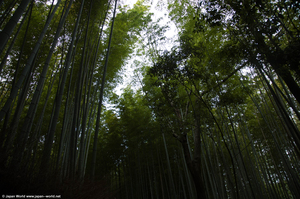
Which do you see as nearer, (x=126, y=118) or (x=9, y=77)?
(x=9, y=77)

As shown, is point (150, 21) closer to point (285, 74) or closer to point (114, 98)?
point (114, 98)

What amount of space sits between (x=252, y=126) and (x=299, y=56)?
5157 mm

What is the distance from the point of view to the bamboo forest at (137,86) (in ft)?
6.23

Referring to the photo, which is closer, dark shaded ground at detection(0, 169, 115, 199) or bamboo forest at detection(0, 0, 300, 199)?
dark shaded ground at detection(0, 169, 115, 199)

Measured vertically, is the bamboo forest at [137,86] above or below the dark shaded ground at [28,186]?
above

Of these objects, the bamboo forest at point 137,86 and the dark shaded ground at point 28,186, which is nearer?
the dark shaded ground at point 28,186

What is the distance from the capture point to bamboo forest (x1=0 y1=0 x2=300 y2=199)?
1.90 m

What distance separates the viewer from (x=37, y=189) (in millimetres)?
1527

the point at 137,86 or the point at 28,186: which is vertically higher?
the point at 137,86

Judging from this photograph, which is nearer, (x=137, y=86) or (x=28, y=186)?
(x=28, y=186)

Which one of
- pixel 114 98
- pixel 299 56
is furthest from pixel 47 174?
pixel 114 98

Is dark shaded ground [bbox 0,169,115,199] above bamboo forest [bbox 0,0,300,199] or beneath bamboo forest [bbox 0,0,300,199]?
beneath

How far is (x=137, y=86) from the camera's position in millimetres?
6828

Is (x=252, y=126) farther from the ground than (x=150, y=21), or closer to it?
closer to it
